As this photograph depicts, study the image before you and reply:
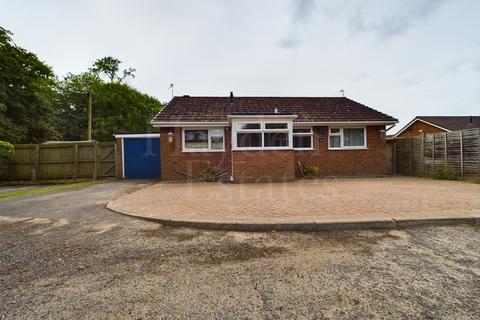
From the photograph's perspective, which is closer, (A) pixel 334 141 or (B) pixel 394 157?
(A) pixel 334 141

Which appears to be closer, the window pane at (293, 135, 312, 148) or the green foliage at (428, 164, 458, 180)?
the green foliage at (428, 164, 458, 180)

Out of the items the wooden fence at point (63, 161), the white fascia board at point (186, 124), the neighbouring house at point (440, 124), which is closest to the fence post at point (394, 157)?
the neighbouring house at point (440, 124)

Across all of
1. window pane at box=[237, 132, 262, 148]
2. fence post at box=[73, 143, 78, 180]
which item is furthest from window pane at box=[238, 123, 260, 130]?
fence post at box=[73, 143, 78, 180]

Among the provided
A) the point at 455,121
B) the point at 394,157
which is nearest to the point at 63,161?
the point at 394,157

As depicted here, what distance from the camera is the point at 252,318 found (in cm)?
165

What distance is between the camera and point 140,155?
42.4ft

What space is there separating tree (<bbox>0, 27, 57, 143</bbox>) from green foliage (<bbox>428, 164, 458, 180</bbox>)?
2608 centimetres

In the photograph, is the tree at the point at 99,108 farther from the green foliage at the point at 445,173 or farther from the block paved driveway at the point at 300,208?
the green foliage at the point at 445,173

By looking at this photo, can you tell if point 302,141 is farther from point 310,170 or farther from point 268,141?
point 268,141

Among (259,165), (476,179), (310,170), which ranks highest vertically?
(259,165)

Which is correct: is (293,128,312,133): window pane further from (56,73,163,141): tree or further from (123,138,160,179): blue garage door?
(56,73,163,141): tree

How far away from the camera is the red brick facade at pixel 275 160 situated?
31.5ft

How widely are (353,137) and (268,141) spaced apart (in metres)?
5.90

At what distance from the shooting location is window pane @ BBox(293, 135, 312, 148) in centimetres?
1184
